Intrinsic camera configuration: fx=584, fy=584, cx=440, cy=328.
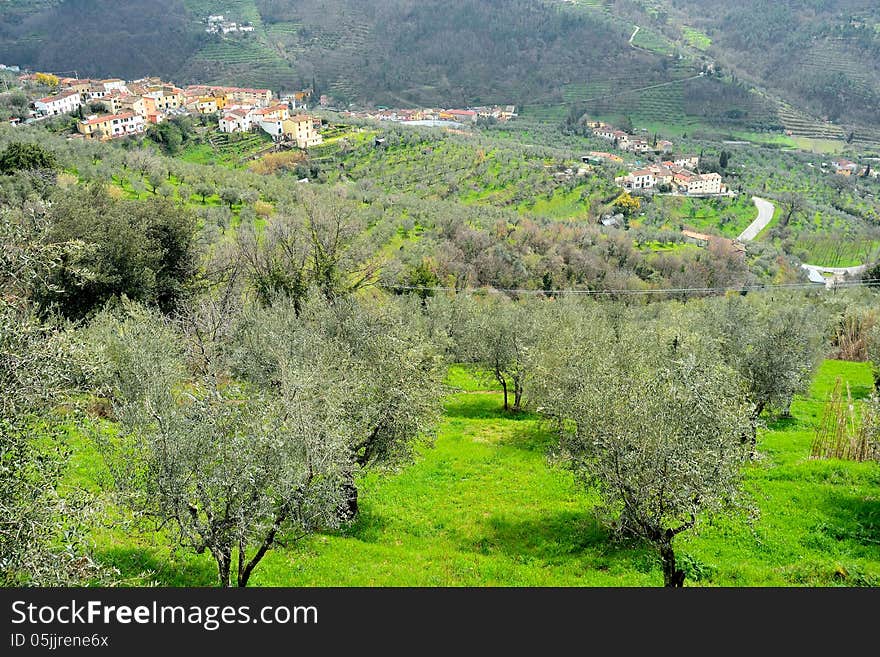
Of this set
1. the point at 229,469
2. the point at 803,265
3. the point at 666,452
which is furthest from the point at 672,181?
the point at 229,469

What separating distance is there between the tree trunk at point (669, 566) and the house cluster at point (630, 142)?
14390cm

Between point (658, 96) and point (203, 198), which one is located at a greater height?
point (658, 96)

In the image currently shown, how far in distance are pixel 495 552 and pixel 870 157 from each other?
591ft

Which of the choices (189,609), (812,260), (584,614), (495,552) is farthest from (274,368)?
(812,260)

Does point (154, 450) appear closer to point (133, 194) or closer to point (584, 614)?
point (584, 614)

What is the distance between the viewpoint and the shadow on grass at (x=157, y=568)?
12523mm

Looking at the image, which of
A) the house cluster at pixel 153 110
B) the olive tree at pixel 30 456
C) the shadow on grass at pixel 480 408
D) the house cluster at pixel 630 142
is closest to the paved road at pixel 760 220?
the house cluster at pixel 630 142

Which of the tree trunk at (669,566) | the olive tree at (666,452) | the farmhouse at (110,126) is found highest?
the farmhouse at (110,126)

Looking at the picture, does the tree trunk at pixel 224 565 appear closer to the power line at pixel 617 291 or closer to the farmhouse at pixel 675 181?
the power line at pixel 617 291

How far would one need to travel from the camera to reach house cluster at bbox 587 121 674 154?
467 feet

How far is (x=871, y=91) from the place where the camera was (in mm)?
180375

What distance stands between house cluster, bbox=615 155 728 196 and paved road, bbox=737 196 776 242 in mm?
7168

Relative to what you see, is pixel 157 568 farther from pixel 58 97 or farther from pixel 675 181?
pixel 675 181

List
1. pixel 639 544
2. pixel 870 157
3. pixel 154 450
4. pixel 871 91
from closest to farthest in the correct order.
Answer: pixel 154 450 < pixel 639 544 < pixel 870 157 < pixel 871 91
